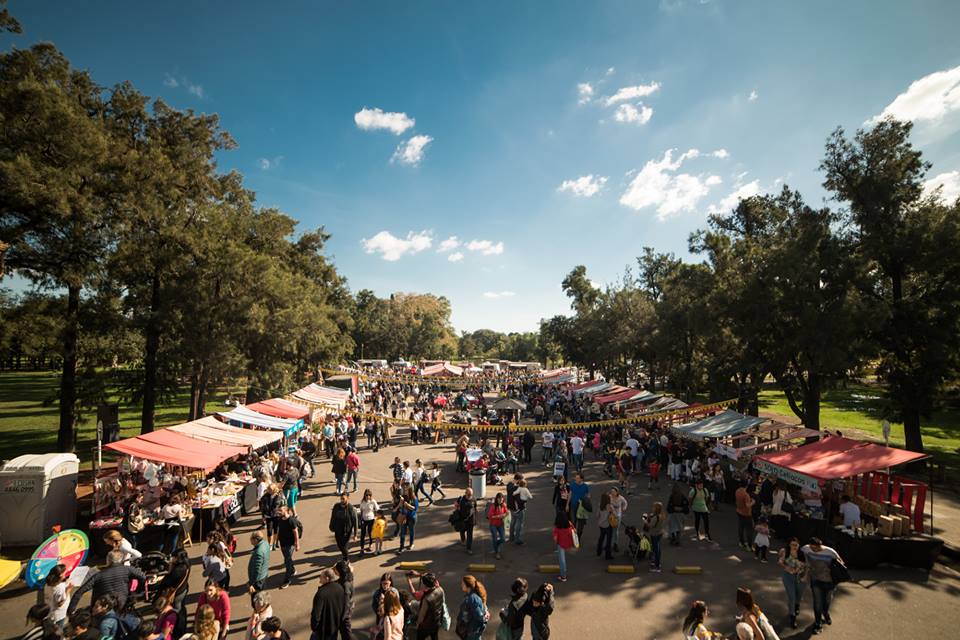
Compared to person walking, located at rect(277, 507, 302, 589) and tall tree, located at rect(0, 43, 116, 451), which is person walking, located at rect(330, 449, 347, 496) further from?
tall tree, located at rect(0, 43, 116, 451)

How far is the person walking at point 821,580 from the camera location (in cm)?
673

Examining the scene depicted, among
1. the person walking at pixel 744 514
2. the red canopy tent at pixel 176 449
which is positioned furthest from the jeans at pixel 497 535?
the red canopy tent at pixel 176 449

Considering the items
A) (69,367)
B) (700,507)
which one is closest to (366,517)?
(700,507)

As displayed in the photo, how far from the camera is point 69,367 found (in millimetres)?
16203

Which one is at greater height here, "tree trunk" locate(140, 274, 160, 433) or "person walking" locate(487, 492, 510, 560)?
"tree trunk" locate(140, 274, 160, 433)

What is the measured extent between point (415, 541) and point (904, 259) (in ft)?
65.4

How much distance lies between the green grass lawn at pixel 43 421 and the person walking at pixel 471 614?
45.5ft

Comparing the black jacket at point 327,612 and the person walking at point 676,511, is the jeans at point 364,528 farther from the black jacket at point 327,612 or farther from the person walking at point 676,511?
the person walking at point 676,511

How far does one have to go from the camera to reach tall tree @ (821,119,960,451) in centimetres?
1552

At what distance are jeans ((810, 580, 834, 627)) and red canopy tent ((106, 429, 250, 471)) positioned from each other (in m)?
12.1

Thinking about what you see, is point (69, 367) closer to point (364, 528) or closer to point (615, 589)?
point (364, 528)

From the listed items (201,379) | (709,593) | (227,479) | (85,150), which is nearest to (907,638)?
(709,593)

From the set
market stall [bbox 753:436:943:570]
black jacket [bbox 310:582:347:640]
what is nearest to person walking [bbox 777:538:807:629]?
market stall [bbox 753:436:943:570]

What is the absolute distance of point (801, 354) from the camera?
1767 centimetres
